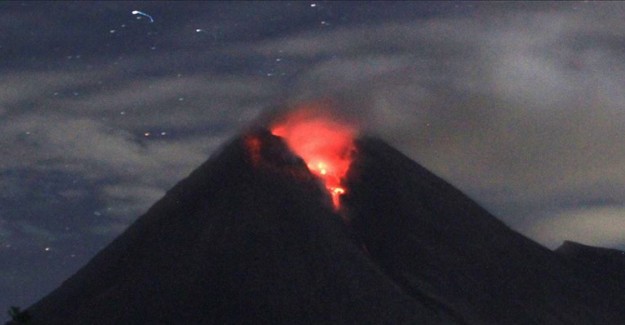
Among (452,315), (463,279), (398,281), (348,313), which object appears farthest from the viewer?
(463,279)

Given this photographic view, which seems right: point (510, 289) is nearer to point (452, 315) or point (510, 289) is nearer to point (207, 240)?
point (452, 315)

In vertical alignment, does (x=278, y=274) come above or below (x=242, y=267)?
above

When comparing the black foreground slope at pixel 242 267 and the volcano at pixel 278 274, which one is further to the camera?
the volcano at pixel 278 274

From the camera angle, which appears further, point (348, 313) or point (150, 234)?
point (150, 234)

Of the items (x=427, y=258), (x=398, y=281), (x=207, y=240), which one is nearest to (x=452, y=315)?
(x=398, y=281)

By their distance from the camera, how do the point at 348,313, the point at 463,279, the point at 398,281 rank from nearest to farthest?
the point at 348,313 → the point at 398,281 → the point at 463,279
